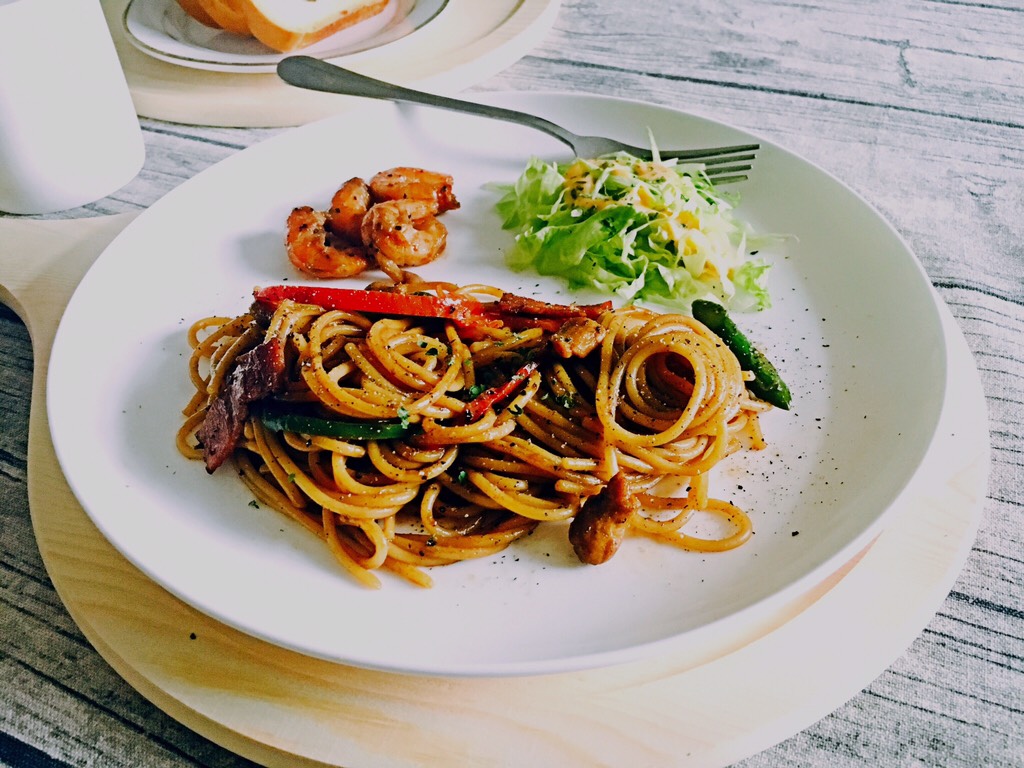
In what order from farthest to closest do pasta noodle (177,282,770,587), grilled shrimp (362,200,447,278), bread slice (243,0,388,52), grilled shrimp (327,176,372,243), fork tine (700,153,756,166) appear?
bread slice (243,0,388,52)
fork tine (700,153,756,166)
grilled shrimp (327,176,372,243)
grilled shrimp (362,200,447,278)
pasta noodle (177,282,770,587)

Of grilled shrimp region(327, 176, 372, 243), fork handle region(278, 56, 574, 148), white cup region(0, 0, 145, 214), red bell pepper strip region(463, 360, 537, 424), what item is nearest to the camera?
red bell pepper strip region(463, 360, 537, 424)

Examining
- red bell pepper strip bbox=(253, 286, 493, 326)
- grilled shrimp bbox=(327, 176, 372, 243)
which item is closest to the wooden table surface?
red bell pepper strip bbox=(253, 286, 493, 326)

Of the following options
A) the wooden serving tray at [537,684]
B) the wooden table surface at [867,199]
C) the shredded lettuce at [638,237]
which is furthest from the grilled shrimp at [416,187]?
the wooden serving tray at [537,684]

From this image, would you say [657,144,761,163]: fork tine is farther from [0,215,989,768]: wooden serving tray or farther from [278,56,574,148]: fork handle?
[0,215,989,768]: wooden serving tray

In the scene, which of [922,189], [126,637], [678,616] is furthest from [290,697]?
[922,189]

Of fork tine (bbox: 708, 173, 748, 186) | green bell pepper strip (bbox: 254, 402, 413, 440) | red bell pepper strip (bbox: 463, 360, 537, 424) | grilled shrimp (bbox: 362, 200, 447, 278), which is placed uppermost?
fork tine (bbox: 708, 173, 748, 186)
